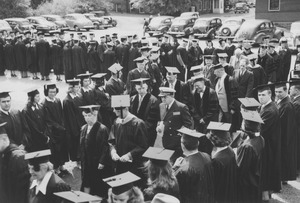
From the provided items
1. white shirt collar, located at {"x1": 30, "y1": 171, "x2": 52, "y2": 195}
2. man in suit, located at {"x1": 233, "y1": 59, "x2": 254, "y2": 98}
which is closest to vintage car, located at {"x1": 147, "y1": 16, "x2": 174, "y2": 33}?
man in suit, located at {"x1": 233, "y1": 59, "x2": 254, "y2": 98}

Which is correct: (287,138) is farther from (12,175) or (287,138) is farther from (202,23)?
(202,23)

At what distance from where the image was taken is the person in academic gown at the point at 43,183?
384cm

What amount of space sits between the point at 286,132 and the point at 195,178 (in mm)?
2929

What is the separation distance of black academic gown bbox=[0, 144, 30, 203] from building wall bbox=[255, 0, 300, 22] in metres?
30.3

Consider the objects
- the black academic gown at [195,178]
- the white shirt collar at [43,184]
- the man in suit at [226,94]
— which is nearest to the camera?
the white shirt collar at [43,184]

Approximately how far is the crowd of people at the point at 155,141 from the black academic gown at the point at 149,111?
0.02 metres

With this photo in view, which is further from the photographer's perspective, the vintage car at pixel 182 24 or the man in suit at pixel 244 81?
the vintage car at pixel 182 24

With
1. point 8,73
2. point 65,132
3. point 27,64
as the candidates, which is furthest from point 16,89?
point 65,132

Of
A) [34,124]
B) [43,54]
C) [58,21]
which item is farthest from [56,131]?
[58,21]

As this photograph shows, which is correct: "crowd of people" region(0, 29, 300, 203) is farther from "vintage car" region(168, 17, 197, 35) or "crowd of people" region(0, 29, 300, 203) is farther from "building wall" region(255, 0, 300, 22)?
"building wall" region(255, 0, 300, 22)

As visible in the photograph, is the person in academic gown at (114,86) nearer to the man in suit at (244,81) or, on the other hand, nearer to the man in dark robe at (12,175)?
the man in suit at (244,81)

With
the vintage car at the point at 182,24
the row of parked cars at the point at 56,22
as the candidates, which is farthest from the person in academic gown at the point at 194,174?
the row of parked cars at the point at 56,22

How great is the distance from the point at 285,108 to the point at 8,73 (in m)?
14.3

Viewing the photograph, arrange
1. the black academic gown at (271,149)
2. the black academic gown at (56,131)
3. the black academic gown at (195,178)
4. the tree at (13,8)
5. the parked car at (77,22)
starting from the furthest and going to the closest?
the tree at (13,8)
the parked car at (77,22)
the black academic gown at (56,131)
the black academic gown at (271,149)
the black academic gown at (195,178)
